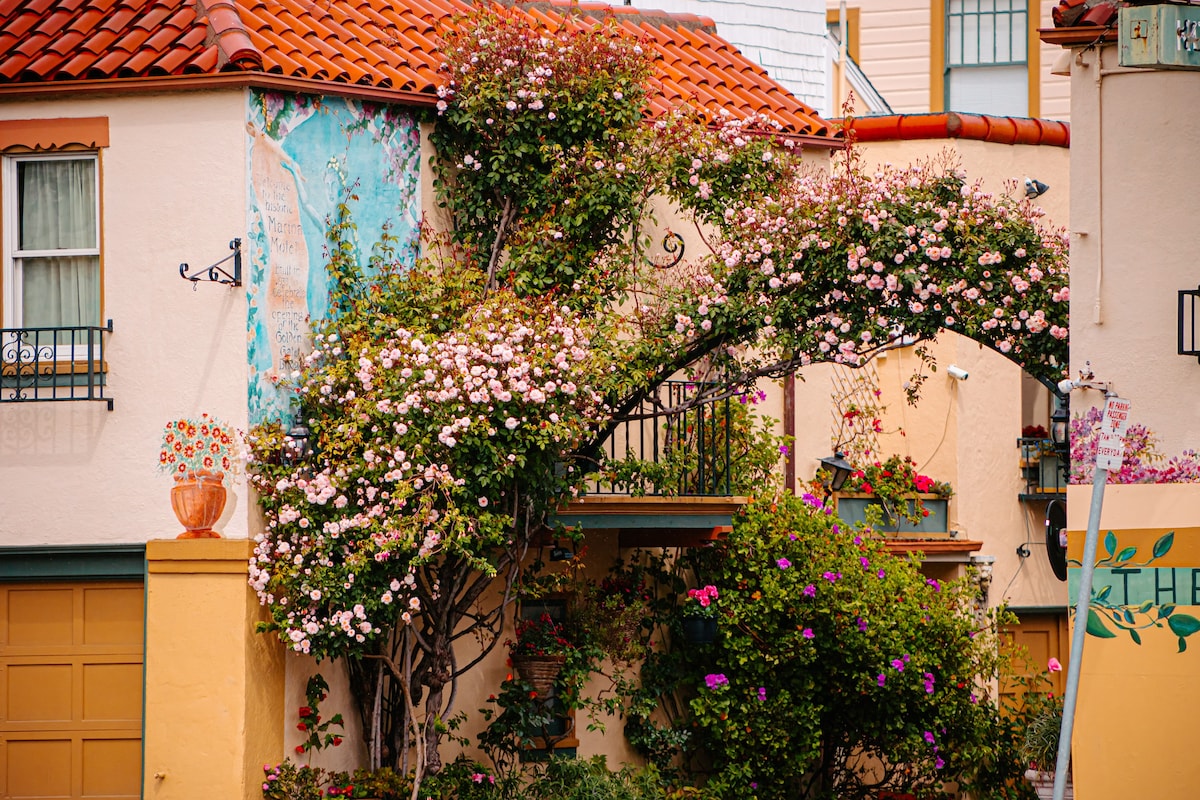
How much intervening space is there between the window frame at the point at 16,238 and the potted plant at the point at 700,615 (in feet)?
18.5

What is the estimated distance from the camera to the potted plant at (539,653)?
1407 centimetres

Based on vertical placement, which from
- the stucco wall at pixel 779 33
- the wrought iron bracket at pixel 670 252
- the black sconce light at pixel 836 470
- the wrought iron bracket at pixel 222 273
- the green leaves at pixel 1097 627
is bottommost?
the green leaves at pixel 1097 627

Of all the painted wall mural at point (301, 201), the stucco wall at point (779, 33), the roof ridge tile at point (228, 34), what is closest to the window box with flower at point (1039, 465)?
the stucco wall at point (779, 33)

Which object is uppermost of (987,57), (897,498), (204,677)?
(987,57)

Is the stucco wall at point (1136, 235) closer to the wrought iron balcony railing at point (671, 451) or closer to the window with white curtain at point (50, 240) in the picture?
the wrought iron balcony railing at point (671, 451)

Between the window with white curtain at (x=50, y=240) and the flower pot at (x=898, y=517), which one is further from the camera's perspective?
the flower pot at (x=898, y=517)

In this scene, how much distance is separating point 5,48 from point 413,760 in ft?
21.0

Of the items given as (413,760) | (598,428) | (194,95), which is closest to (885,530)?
(598,428)

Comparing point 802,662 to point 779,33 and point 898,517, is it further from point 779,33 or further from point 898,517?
point 779,33

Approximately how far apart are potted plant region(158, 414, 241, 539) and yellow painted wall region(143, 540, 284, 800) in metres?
0.20

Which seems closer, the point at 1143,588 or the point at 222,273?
the point at 1143,588

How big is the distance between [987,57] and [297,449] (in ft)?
45.7

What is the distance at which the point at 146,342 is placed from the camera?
12531mm

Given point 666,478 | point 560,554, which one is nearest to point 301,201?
point 560,554
